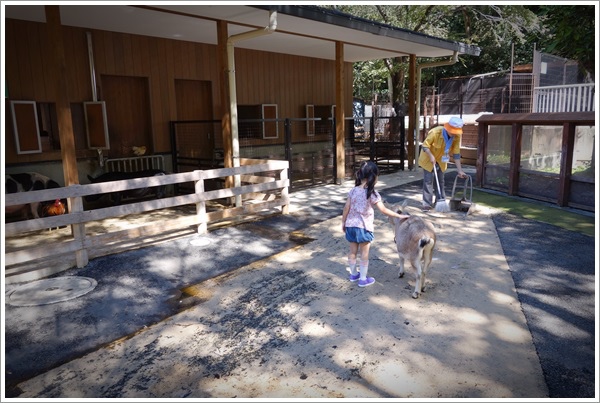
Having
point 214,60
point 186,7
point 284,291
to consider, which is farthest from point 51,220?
point 214,60

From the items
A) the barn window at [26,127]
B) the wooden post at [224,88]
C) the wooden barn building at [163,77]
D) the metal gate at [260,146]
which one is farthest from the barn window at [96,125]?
the wooden post at [224,88]

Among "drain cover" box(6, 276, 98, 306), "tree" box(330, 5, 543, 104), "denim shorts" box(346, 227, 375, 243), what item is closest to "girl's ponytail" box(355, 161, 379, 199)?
"denim shorts" box(346, 227, 375, 243)

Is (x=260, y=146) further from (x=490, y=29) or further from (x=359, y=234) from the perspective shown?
(x=490, y=29)

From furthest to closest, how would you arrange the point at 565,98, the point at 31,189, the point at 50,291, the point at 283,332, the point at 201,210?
the point at 565,98
the point at 31,189
the point at 201,210
the point at 50,291
the point at 283,332

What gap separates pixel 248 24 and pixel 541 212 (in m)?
6.32

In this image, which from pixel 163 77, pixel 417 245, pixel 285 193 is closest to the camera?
pixel 417 245

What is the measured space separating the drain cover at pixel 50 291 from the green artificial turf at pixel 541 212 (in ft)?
22.3

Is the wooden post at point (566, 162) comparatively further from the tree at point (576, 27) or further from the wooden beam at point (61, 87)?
the wooden beam at point (61, 87)

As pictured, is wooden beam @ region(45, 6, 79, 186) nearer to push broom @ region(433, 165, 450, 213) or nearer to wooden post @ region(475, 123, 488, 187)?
push broom @ region(433, 165, 450, 213)

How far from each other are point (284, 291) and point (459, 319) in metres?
1.75

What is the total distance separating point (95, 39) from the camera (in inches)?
358

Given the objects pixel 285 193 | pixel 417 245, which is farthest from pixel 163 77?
pixel 417 245

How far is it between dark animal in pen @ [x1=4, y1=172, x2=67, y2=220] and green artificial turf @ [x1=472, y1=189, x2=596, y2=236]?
771 centimetres

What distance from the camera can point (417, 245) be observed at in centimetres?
434
